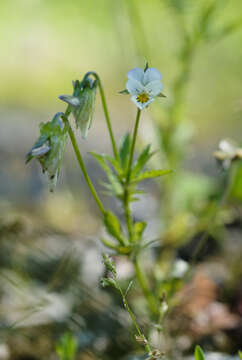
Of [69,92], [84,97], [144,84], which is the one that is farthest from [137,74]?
[69,92]

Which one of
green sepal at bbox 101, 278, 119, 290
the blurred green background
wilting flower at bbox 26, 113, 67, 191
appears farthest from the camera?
the blurred green background

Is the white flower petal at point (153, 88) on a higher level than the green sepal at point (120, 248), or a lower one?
higher

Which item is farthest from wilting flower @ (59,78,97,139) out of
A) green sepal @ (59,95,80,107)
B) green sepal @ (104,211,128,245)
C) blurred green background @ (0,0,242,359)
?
blurred green background @ (0,0,242,359)

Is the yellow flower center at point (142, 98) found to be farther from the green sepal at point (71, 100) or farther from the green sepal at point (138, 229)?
the green sepal at point (138, 229)

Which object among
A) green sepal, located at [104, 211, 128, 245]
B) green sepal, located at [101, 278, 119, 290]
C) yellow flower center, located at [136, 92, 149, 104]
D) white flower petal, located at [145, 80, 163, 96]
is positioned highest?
white flower petal, located at [145, 80, 163, 96]

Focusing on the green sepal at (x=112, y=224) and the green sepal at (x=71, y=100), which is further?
the green sepal at (x=112, y=224)

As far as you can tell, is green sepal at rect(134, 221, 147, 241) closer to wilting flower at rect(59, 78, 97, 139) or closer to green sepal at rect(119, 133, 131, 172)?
green sepal at rect(119, 133, 131, 172)

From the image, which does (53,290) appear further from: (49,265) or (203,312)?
(203,312)

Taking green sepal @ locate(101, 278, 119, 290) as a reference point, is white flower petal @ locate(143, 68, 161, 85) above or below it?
above

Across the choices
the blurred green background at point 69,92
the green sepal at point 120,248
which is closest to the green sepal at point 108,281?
the green sepal at point 120,248
